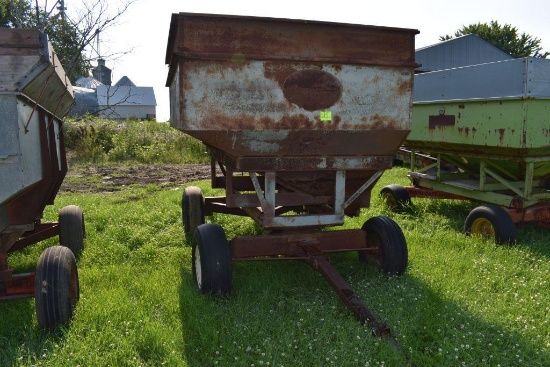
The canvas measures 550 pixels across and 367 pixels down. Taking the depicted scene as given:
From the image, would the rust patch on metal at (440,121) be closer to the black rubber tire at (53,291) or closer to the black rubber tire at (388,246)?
the black rubber tire at (388,246)

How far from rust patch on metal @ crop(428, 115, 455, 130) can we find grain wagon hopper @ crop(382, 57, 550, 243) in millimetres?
14

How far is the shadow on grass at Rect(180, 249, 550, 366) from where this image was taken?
9.97ft

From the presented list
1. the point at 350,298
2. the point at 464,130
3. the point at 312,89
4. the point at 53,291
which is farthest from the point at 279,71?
the point at 464,130

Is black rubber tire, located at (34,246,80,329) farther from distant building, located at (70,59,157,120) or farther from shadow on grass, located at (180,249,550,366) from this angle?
distant building, located at (70,59,157,120)

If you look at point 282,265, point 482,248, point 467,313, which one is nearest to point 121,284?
point 282,265

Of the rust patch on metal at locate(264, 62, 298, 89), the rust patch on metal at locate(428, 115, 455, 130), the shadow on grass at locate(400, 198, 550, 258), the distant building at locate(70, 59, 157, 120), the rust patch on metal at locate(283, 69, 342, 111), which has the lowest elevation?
the shadow on grass at locate(400, 198, 550, 258)

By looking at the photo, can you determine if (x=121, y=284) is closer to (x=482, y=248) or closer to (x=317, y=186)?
(x=317, y=186)

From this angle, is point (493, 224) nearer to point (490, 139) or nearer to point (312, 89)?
point (490, 139)

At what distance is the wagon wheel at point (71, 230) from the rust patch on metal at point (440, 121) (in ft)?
16.8

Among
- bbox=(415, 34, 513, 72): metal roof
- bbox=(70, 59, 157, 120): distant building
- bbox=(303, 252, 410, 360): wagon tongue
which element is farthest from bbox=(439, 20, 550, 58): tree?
bbox=(303, 252, 410, 360): wagon tongue

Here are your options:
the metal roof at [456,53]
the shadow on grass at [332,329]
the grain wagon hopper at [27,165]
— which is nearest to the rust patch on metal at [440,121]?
the shadow on grass at [332,329]

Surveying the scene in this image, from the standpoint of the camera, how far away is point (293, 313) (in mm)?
3688

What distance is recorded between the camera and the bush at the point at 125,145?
613 inches

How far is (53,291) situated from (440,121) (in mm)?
5556
